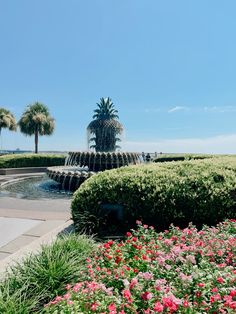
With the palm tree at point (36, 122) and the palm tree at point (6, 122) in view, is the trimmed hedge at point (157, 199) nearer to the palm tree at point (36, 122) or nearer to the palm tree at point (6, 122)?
the palm tree at point (36, 122)

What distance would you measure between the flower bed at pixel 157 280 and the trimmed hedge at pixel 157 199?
1356mm

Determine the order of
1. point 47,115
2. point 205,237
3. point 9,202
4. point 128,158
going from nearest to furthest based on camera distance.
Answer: point 205,237 → point 9,202 → point 128,158 → point 47,115

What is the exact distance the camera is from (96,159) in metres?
18.1

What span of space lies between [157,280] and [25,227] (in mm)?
5567

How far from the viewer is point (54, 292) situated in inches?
153

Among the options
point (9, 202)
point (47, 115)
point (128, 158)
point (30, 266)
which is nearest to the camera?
point (30, 266)

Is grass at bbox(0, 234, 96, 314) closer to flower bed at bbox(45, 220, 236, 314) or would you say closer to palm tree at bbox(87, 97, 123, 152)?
flower bed at bbox(45, 220, 236, 314)

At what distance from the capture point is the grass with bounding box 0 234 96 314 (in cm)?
357

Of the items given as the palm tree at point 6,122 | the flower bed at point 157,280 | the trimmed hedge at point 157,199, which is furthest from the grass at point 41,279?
the palm tree at point 6,122

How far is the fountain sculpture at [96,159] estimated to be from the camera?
15.7 metres

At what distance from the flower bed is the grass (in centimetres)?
23

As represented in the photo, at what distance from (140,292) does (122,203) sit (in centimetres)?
A: 384

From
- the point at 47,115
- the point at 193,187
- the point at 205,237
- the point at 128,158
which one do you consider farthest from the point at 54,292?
the point at 47,115

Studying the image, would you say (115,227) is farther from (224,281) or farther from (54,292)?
(224,281)
